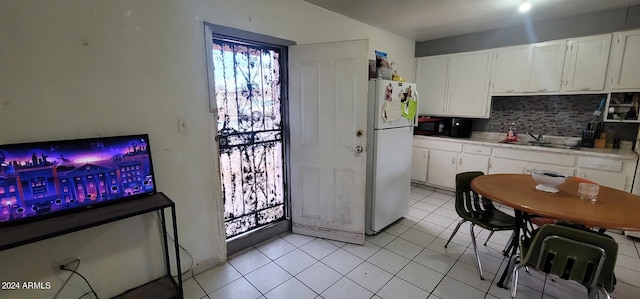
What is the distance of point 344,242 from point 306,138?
113 centimetres

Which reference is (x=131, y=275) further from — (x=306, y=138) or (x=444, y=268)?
(x=444, y=268)

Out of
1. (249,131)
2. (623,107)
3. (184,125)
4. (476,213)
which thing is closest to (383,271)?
(476,213)

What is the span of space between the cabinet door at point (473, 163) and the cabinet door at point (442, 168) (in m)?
0.08

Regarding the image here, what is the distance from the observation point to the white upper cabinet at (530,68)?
3242 mm

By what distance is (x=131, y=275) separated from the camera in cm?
185

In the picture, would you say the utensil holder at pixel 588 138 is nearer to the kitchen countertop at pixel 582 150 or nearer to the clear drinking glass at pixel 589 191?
the kitchen countertop at pixel 582 150

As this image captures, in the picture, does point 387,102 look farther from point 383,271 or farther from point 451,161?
point 451,161

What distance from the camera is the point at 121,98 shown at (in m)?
1.70

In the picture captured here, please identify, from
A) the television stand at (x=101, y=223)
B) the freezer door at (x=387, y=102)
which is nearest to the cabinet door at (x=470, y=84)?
the freezer door at (x=387, y=102)

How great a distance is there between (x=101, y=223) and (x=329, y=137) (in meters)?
1.81

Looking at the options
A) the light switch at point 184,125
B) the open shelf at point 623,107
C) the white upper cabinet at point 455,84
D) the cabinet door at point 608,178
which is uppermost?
the white upper cabinet at point 455,84

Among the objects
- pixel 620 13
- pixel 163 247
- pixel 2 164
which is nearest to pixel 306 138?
pixel 163 247

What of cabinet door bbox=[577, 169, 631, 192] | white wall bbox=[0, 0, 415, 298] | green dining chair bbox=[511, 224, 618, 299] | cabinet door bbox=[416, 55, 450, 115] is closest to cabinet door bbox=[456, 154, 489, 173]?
A: cabinet door bbox=[416, 55, 450, 115]

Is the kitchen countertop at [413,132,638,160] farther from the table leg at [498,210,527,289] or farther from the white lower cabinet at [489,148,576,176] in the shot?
the table leg at [498,210,527,289]
